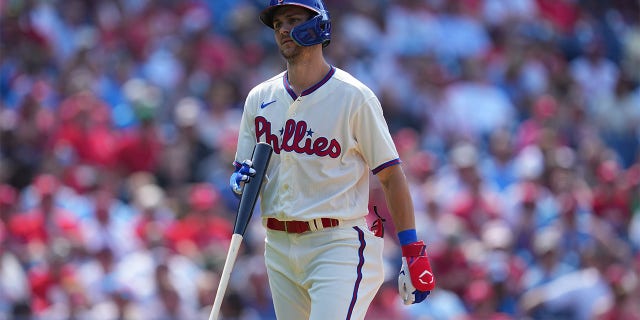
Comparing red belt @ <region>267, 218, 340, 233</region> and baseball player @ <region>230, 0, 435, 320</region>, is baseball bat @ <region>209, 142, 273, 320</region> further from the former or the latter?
red belt @ <region>267, 218, 340, 233</region>

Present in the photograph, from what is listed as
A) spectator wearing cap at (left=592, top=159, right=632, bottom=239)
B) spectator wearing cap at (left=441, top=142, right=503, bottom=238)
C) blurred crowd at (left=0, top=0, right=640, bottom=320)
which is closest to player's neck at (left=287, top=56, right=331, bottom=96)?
blurred crowd at (left=0, top=0, right=640, bottom=320)

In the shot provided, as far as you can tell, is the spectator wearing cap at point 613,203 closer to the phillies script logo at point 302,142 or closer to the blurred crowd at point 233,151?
the blurred crowd at point 233,151

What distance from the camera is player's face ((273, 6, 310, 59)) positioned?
16.7ft

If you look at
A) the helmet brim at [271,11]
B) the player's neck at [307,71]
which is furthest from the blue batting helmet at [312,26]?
the player's neck at [307,71]

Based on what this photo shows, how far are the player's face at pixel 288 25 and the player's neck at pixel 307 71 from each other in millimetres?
65

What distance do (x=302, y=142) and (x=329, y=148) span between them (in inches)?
5.2

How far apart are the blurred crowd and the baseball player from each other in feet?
11.5

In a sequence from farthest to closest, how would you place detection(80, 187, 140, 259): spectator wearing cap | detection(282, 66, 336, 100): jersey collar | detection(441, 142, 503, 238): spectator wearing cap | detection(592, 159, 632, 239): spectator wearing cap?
detection(592, 159, 632, 239): spectator wearing cap
detection(441, 142, 503, 238): spectator wearing cap
detection(80, 187, 140, 259): spectator wearing cap
detection(282, 66, 336, 100): jersey collar

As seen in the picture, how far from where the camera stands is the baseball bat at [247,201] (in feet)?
16.8

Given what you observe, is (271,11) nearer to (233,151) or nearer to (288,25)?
(288,25)

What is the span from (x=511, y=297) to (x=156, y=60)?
4.45 metres

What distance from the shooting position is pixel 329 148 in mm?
5059

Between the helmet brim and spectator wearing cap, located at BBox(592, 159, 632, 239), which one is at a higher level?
the helmet brim

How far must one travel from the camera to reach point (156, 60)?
11234 millimetres
